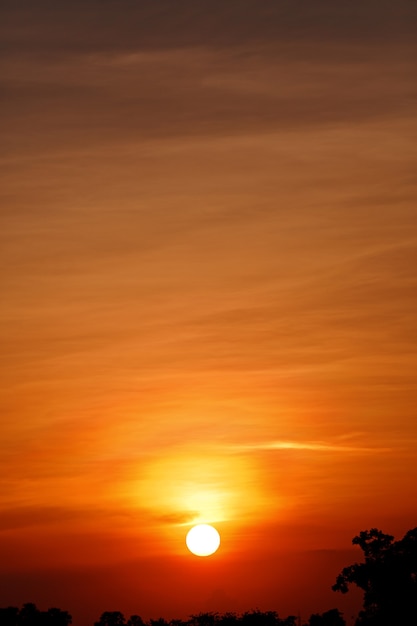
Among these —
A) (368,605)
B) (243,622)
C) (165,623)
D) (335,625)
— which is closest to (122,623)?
(165,623)

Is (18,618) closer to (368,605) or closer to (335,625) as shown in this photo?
(335,625)

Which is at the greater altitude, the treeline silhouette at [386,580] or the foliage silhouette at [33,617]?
the foliage silhouette at [33,617]

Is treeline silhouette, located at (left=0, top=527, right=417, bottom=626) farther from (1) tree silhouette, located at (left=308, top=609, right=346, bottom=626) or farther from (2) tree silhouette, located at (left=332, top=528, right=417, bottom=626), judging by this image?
(1) tree silhouette, located at (left=308, top=609, right=346, bottom=626)

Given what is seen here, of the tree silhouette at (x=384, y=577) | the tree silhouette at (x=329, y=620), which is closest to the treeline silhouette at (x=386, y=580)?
the tree silhouette at (x=384, y=577)

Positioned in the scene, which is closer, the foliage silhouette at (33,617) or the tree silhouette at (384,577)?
the tree silhouette at (384,577)

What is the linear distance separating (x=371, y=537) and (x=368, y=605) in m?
5.78

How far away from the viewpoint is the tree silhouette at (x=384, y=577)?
336ft

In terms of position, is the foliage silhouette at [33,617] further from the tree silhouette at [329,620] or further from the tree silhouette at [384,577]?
the tree silhouette at [384,577]

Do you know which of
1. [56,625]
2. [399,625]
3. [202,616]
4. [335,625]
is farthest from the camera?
[202,616]

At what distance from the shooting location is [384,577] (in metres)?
103

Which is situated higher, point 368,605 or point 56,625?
point 56,625

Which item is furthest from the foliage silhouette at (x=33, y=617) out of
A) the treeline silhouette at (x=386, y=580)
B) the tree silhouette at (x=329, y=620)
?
the treeline silhouette at (x=386, y=580)

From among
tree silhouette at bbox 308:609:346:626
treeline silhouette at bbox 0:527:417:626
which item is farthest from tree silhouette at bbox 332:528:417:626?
tree silhouette at bbox 308:609:346:626

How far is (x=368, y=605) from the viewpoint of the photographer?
10438 centimetres
